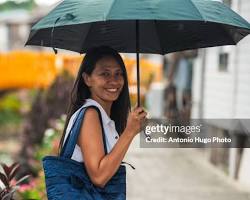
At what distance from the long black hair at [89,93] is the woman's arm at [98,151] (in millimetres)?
213

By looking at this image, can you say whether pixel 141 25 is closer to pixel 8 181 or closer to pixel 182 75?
pixel 8 181

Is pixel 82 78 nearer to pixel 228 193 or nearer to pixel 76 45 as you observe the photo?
pixel 76 45

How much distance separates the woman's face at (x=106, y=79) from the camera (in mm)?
2908

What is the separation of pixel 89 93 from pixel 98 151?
16.0 inches

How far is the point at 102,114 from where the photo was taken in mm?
2822

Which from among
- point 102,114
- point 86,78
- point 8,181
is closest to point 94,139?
point 102,114

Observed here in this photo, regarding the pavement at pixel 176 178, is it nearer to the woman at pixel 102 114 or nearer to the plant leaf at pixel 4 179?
the plant leaf at pixel 4 179

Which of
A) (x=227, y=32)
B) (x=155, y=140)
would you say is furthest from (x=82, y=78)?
(x=155, y=140)

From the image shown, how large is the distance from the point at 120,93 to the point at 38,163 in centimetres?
535

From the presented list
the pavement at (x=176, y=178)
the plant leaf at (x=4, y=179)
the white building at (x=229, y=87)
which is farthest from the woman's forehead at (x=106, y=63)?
the pavement at (x=176, y=178)

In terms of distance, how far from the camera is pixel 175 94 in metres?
9.98

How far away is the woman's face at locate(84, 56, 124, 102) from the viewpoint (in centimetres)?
291

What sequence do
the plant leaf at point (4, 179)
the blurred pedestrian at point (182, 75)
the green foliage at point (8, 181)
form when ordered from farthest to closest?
the blurred pedestrian at point (182, 75) < the plant leaf at point (4, 179) < the green foliage at point (8, 181)

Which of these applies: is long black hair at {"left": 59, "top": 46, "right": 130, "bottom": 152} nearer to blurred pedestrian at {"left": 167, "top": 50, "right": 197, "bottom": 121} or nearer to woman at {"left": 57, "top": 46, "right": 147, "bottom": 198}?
woman at {"left": 57, "top": 46, "right": 147, "bottom": 198}
